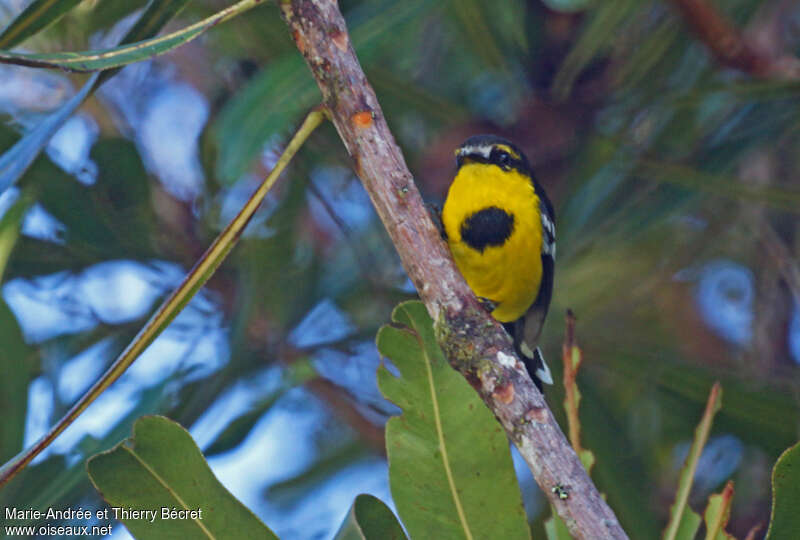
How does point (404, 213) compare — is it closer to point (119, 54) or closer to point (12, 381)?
point (119, 54)

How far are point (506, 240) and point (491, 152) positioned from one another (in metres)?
0.27

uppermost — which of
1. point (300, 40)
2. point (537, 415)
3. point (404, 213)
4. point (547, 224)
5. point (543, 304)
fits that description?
point (300, 40)

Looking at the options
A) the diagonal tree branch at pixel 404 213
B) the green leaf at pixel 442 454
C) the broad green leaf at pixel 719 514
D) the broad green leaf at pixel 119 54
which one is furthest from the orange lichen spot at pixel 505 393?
the broad green leaf at pixel 119 54

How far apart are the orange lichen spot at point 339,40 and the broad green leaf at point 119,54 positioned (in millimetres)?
121

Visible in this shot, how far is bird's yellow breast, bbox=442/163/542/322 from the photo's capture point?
2.60 m

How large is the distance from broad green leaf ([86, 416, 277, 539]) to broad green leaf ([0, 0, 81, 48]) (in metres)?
0.63

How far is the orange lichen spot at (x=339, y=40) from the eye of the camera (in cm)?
121

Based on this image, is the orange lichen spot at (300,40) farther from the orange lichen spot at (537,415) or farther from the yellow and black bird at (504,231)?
the yellow and black bird at (504,231)

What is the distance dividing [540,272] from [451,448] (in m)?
1.43

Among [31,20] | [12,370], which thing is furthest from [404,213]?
[12,370]

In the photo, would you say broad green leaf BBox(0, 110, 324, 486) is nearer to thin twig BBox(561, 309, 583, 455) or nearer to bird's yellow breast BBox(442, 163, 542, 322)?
thin twig BBox(561, 309, 583, 455)

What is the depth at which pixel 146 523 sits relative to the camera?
1.37 m

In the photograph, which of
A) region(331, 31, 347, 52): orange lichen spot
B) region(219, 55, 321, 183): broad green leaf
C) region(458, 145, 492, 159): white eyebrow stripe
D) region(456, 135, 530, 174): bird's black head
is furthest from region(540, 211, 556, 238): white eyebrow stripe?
region(331, 31, 347, 52): orange lichen spot

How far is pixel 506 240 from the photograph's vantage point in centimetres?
263
